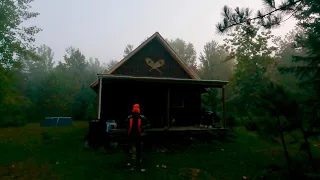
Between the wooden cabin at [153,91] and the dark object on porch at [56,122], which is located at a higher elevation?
the wooden cabin at [153,91]

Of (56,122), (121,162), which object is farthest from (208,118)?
(56,122)

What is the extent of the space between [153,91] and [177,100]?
1987mm

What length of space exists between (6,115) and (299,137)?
1269 inches

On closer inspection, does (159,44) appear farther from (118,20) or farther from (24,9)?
(24,9)

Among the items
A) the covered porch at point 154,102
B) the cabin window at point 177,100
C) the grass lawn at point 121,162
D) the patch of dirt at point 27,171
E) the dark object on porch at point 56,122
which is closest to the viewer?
the patch of dirt at point 27,171

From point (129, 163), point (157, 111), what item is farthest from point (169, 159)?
point (157, 111)

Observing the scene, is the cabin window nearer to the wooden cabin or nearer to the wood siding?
the wooden cabin

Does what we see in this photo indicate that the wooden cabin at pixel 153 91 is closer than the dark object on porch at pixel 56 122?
Yes

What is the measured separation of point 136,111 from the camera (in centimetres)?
745

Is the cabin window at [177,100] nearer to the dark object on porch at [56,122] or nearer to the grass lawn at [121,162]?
the grass lawn at [121,162]

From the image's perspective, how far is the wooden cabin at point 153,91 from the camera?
14.5m

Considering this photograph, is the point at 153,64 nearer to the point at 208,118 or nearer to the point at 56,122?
the point at 208,118

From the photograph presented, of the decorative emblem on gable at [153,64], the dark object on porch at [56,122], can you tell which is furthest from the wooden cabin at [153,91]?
the dark object on porch at [56,122]

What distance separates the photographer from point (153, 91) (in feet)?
50.4
